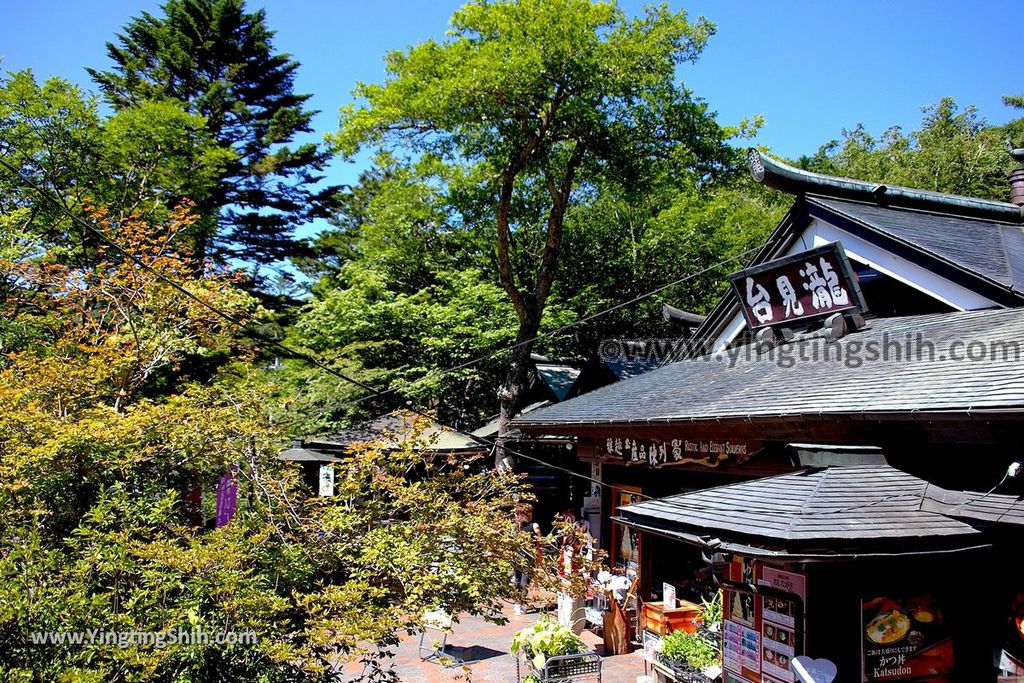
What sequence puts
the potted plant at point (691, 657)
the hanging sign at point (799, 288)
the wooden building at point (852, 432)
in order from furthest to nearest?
the hanging sign at point (799, 288) < the potted plant at point (691, 657) < the wooden building at point (852, 432)

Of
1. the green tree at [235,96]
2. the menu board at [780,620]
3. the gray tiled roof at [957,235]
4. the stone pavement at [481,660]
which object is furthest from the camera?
the green tree at [235,96]

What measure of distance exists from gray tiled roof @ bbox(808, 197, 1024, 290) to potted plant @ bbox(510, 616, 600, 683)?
6819mm

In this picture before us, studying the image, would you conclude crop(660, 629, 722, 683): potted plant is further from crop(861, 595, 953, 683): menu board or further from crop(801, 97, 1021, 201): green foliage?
crop(801, 97, 1021, 201): green foliage

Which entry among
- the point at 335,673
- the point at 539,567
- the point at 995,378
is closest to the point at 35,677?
the point at 335,673

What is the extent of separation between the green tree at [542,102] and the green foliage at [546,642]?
8902 mm

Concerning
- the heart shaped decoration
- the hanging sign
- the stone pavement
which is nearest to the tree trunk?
the stone pavement

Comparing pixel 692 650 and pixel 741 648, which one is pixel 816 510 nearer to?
pixel 741 648

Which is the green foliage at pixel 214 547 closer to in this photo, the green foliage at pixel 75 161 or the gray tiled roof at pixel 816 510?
the gray tiled roof at pixel 816 510

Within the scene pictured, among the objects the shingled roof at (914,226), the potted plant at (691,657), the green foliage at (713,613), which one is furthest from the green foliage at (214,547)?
the shingled roof at (914,226)

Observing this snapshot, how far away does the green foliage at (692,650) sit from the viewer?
8797 millimetres

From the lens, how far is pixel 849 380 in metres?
8.09

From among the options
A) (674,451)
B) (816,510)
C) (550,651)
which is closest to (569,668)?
(550,651)

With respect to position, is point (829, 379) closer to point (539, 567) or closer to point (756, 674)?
point (756, 674)

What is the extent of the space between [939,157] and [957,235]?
2563cm
